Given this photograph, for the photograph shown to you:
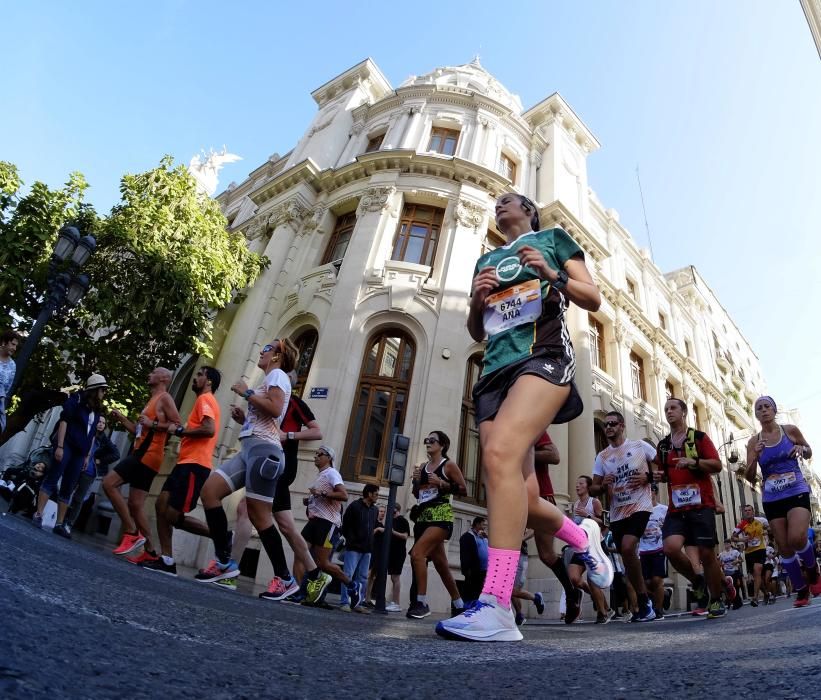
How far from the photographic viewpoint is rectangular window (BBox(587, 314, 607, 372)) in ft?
59.4

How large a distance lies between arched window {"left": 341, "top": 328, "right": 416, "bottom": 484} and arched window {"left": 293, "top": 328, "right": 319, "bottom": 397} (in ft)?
5.34

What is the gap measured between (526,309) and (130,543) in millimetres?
4861

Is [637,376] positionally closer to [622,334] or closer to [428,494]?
[622,334]

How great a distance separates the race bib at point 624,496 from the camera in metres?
5.53

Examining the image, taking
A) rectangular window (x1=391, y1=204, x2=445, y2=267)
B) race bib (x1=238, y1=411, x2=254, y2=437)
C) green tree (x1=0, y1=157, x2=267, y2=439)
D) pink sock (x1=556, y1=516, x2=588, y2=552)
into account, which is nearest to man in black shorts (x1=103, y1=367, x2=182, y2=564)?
race bib (x1=238, y1=411, x2=254, y2=437)

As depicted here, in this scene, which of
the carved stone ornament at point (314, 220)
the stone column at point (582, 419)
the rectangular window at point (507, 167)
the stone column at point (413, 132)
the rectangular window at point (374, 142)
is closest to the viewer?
the stone column at point (582, 419)

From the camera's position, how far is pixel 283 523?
4602mm

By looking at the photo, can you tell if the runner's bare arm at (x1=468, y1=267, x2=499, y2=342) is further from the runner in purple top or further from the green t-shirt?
the runner in purple top

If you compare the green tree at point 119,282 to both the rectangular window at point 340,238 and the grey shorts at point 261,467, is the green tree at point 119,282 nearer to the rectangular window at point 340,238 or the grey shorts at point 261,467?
the rectangular window at point 340,238

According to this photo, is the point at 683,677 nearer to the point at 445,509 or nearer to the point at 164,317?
the point at 445,509

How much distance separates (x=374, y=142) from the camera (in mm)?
18688

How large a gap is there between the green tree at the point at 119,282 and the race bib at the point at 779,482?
11.7 m

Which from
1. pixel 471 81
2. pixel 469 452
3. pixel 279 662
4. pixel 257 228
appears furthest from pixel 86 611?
pixel 471 81

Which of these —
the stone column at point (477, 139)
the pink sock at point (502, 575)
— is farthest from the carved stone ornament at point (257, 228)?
the pink sock at point (502, 575)
